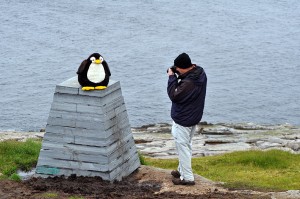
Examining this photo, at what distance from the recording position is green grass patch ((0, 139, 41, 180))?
17.9 metres

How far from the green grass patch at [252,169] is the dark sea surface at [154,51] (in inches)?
870

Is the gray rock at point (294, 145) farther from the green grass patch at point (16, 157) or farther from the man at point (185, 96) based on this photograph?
the man at point (185, 96)

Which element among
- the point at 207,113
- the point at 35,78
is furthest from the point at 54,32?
the point at 207,113

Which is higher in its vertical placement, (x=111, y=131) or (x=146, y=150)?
(x=111, y=131)

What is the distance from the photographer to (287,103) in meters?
50.5

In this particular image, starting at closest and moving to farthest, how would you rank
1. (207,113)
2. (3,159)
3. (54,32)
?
(3,159)
(207,113)
(54,32)

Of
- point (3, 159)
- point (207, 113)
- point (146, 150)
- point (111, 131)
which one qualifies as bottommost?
point (207, 113)

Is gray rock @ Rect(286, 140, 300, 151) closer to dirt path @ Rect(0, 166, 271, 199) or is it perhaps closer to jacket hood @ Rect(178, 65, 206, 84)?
dirt path @ Rect(0, 166, 271, 199)

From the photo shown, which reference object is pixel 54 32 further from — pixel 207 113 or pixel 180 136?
pixel 180 136

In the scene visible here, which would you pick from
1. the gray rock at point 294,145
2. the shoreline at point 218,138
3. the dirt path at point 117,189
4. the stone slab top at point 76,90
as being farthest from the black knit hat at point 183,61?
the gray rock at point 294,145

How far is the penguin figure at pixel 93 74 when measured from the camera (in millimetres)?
15930

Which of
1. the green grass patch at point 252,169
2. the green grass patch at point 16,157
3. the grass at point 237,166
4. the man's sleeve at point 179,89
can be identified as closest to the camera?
the man's sleeve at point 179,89

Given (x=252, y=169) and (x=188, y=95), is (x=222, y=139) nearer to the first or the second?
(x=252, y=169)

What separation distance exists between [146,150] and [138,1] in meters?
45.7
